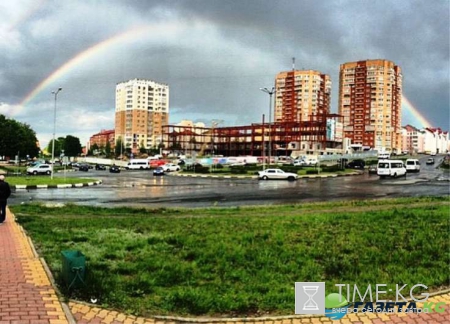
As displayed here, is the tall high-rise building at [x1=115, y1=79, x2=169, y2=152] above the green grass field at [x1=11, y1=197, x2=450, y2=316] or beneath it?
above

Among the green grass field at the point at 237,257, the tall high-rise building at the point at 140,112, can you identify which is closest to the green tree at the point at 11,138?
the green grass field at the point at 237,257

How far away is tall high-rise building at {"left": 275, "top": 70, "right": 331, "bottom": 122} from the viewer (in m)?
134

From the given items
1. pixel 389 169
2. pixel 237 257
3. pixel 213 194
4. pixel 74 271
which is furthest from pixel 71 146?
pixel 74 271

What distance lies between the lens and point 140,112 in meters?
155

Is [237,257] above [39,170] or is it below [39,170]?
below

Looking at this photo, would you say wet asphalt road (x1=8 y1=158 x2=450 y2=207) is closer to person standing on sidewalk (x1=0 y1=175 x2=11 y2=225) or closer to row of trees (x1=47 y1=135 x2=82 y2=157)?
person standing on sidewalk (x1=0 y1=175 x2=11 y2=225)

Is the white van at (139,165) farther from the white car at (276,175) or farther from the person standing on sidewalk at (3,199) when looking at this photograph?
the person standing on sidewalk at (3,199)

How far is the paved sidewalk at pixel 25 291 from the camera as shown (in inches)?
190

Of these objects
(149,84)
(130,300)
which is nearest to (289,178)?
(130,300)

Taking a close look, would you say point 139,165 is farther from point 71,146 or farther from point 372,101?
point 372,101

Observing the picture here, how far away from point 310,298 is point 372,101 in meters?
138

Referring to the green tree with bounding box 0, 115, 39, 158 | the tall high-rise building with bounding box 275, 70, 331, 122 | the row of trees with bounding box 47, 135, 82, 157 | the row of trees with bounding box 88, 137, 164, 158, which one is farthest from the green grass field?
the row of trees with bounding box 47, 135, 82, 157

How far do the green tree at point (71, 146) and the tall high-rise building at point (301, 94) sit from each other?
2654 inches

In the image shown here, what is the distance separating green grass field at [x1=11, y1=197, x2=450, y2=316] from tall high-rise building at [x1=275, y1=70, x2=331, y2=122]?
122 metres
